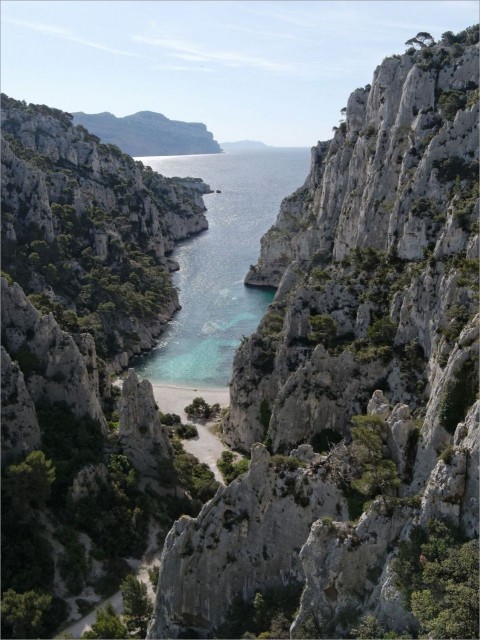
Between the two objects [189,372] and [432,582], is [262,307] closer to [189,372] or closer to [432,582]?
[189,372]

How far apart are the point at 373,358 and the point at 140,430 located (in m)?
19.8

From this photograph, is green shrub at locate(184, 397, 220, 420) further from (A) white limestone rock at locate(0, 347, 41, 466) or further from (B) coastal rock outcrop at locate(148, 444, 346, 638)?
(B) coastal rock outcrop at locate(148, 444, 346, 638)

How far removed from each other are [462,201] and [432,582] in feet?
113

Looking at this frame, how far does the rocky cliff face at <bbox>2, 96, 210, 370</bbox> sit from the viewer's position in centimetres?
7938

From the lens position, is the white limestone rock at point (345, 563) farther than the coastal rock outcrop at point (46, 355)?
No

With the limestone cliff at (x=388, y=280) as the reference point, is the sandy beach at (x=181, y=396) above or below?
below

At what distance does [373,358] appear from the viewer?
1800 inches

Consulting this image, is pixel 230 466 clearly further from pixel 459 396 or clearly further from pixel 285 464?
pixel 459 396

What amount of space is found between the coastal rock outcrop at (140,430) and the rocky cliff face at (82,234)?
52.9ft

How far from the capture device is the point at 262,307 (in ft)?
342

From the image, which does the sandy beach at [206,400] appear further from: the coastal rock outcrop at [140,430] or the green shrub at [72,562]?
the green shrub at [72,562]

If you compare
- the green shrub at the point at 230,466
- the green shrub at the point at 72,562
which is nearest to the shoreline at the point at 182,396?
the green shrub at the point at 230,466

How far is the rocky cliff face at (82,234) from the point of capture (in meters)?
79.4

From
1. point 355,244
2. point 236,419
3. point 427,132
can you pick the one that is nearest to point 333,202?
point 355,244
